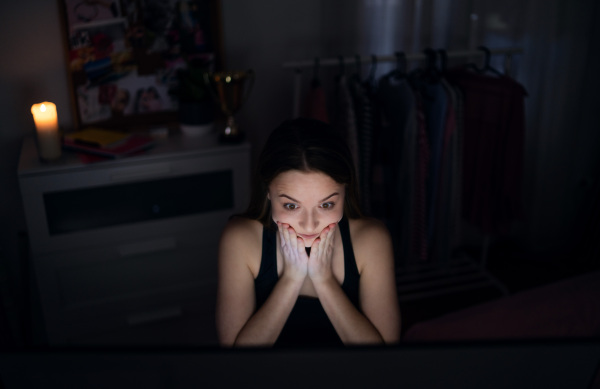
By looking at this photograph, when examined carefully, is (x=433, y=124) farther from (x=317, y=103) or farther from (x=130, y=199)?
(x=130, y=199)

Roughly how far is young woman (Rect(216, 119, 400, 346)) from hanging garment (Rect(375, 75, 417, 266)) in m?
0.94

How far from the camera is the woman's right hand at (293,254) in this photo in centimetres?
117

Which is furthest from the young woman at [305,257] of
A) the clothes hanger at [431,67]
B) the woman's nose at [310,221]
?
the clothes hanger at [431,67]

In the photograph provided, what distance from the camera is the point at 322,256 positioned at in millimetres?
1194

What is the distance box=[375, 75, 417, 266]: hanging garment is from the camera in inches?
88.0

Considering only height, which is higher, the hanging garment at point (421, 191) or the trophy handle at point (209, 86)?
the trophy handle at point (209, 86)

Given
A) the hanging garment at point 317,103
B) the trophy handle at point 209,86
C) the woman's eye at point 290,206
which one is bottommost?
the woman's eye at point 290,206

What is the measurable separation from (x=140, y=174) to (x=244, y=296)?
93 centimetres

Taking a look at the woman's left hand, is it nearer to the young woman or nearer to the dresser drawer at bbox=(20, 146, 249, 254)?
the young woman

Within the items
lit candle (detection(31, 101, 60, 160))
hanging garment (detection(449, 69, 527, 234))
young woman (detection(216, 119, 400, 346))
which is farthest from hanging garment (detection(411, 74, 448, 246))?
lit candle (detection(31, 101, 60, 160))

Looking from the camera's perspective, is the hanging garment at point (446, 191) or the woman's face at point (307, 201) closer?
the woman's face at point (307, 201)

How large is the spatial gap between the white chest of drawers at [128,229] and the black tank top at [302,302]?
34.4 inches

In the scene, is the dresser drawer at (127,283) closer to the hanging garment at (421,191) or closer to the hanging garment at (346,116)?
the hanging garment at (346,116)

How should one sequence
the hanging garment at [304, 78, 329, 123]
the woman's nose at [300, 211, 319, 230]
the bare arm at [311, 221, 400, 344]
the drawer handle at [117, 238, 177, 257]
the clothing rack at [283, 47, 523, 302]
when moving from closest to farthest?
the woman's nose at [300, 211, 319, 230], the bare arm at [311, 221, 400, 344], the drawer handle at [117, 238, 177, 257], the hanging garment at [304, 78, 329, 123], the clothing rack at [283, 47, 523, 302]
